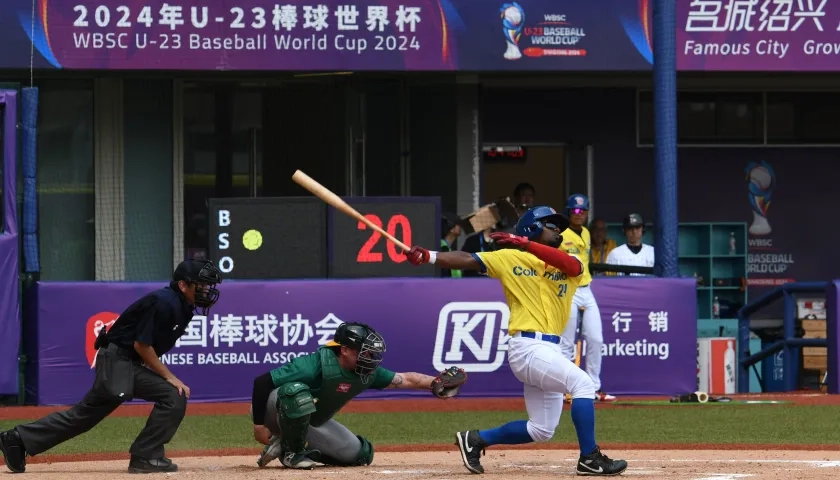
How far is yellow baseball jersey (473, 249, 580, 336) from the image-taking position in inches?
361

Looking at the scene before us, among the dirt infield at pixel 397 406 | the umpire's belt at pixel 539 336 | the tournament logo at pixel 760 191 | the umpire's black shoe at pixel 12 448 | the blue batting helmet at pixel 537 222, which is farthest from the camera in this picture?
the tournament logo at pixel 760 191

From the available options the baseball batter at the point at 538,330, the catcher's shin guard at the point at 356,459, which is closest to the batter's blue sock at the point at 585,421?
the baseball batter at the point at 538,330

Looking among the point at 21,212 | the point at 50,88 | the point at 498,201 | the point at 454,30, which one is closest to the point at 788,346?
the point at 498,201

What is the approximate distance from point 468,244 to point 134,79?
15.9 ft

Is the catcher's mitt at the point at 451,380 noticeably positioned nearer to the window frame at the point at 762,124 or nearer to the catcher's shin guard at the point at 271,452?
the catcher's shin guard at the point at 271,452

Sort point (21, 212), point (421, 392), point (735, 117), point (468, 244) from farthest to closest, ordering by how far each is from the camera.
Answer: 1. point (735, 117)
2. point (468, 244)
3. point (421, 392)
4. point (21, 212)

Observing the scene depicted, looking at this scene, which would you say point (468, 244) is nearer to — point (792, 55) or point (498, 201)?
point (498, 201)

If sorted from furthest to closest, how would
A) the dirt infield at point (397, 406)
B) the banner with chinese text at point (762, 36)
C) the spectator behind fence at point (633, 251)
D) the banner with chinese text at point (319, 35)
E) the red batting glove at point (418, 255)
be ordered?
the banner with chinese text at point (762, 36) < the banner with chinese text at point (319, 35) < the spectator behind fence at point (633, 251) < the dirt infield at point (397, 406) < the red batting glove at point (418, 255)

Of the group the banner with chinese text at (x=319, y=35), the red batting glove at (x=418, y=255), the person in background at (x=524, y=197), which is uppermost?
the banner with chinese text at (x=319, y=35)

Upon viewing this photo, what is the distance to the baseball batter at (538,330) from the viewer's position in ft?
29.6

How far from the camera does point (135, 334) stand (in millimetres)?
9609

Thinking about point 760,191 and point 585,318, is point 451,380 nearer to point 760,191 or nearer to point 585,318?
point 585,318

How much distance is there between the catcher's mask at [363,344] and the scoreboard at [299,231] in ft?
16.3

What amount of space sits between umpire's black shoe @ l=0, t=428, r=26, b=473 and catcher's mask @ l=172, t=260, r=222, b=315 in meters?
1.35
